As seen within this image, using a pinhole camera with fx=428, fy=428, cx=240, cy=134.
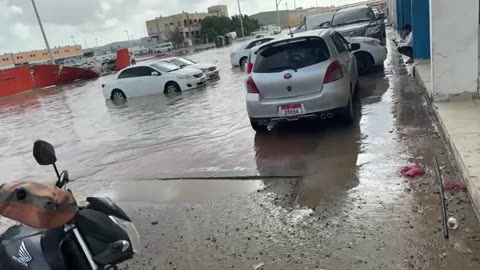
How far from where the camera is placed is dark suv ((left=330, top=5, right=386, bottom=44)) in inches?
565

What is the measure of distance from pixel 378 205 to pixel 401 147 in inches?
74.7

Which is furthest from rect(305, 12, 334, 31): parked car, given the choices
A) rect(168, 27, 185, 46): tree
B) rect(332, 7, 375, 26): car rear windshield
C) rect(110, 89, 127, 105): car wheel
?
rect(168, 27, 185, 46): tree

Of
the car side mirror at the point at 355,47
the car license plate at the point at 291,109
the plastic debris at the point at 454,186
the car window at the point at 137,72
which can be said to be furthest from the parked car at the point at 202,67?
the plastic debris at the point at 454,186

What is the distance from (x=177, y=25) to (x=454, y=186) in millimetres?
115605

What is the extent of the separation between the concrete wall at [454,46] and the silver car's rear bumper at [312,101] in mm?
1552

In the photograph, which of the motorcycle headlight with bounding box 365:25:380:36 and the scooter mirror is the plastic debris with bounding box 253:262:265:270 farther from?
the motorcycle headlight with bounding box 365:25:380:36

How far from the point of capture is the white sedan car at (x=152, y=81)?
1744 cm

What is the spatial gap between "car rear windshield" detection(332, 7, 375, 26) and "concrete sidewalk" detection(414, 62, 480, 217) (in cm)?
929

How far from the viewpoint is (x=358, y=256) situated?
3.61 metres

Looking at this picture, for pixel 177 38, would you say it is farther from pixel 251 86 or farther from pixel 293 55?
pixel 293 55

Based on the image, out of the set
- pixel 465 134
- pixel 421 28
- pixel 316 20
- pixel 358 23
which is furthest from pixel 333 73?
pixel 316 20

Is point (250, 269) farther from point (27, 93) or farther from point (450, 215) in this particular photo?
point (27, 93)

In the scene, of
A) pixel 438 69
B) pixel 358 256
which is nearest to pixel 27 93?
pixel 438 69

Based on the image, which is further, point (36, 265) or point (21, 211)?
point (36, 265)
